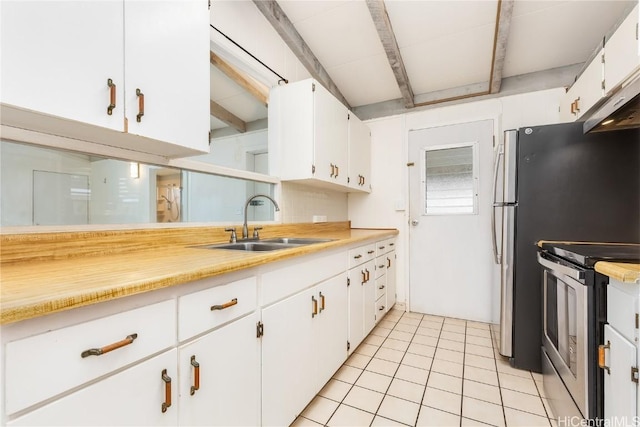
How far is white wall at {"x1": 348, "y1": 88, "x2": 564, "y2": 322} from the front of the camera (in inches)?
112

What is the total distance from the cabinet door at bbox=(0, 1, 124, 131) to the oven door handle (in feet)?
6.36

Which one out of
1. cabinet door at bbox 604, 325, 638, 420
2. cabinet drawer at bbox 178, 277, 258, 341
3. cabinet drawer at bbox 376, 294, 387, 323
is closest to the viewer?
cabinet drawer at bbox 178, 277, 258, 341

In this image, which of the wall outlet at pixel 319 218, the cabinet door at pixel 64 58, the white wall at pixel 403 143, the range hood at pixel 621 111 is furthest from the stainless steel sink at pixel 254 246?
the white wall at pixel 403 143

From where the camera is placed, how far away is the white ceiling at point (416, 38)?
203 centimetres

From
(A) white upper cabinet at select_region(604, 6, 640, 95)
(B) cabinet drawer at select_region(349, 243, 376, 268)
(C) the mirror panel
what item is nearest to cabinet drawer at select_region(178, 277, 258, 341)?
(C) the mirror panel

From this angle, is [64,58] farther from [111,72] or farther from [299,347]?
[299,347]

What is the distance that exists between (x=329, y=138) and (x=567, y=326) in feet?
6.55

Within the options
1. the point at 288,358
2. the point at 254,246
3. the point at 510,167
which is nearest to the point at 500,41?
the point at 510,167

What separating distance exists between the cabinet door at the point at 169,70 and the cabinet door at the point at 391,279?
234 cm

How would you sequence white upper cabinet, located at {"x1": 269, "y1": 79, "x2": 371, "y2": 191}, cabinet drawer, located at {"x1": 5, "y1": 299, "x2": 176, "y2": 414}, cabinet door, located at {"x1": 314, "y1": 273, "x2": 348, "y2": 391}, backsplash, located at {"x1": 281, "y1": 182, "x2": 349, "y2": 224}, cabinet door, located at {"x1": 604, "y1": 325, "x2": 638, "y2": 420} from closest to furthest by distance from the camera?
cabinet drawer, located at {"x1": 5, "y1": 299, "x2": 176, "y2": 414}, cabinet door, located at {"x1": 604, "y1": 325, "x2": 638, "y2": 420}, cabinet door, located at {"x1": 314, "y1": 273, "x2": 348, "y2": 391}, white upper cabinet, located at {"x1": 269, "y1": 79, "x2": 371, "y2": 191}, backsplash, located at {"x1": 281, "y1": 182, "x2": 349, "y2": 224}

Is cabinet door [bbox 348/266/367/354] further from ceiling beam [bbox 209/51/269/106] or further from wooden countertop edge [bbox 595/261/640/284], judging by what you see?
ceiling beam [bbox 209/51/269/106]

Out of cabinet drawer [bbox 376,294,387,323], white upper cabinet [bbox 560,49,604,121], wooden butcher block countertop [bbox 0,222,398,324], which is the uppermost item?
white upper cabinet [bbox 560,49,604,121]

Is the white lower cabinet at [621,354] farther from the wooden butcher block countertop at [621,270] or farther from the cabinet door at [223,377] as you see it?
the cabinet door at [223,377]

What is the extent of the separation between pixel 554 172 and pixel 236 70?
2288mm
